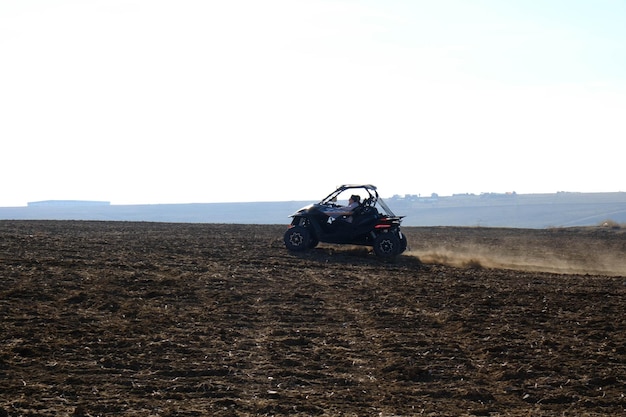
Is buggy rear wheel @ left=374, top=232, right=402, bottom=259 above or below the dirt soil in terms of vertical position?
above

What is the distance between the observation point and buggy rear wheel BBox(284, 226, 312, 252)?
68.4 feet

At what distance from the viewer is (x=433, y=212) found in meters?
161

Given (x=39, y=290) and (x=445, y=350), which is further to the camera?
(x=39, y=290)

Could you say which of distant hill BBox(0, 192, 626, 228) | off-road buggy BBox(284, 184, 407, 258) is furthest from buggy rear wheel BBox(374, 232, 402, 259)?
distant hill BBox(0, 192, 626, 228)

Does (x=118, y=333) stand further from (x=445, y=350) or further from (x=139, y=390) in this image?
(x=445, y=350)

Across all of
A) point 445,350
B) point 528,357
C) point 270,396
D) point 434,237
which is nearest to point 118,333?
point 270,396

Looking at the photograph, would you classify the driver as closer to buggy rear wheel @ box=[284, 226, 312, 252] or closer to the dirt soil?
buggy rear wheel @ box=[284, 226, 312, 252]

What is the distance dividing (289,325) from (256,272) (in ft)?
18.6

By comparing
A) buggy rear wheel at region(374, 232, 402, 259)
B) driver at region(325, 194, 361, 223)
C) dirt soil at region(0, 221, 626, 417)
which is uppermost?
driver at region(325, 194, 361, 223)

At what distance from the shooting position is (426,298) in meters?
13.3

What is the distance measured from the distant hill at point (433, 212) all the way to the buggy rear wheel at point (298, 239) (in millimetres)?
109062

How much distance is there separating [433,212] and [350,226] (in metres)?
142

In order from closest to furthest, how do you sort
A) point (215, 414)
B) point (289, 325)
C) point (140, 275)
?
point (215, 414) < point (289, 325) < point (140, 275)

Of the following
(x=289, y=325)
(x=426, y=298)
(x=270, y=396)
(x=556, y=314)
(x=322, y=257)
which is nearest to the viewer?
(x=270, y=396)
